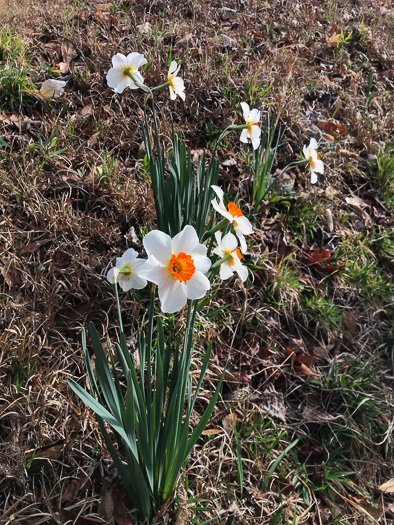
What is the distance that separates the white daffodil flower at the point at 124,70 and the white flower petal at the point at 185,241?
3.19ft

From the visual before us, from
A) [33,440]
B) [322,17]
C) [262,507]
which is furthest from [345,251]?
[322,17]

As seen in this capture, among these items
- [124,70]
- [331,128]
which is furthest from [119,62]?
[331,128]

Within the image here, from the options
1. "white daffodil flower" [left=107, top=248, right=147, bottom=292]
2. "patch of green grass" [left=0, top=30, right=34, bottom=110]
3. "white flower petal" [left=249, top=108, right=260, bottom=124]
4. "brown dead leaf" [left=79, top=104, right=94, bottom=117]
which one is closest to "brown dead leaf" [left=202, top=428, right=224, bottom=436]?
"white daffodil flower" [left=107, top=248, right=147, bottom=292]

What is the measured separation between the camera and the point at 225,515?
1481 mm

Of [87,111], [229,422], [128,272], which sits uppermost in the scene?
[128,272]

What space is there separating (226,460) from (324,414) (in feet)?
1.80

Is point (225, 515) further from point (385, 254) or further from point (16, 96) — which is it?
point (16, 96)

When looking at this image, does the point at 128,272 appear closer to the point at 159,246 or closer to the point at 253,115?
the point at 159,246

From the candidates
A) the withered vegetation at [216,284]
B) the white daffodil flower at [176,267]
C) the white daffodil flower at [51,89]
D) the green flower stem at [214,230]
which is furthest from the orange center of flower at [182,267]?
the white daffodil flower at [51,89]

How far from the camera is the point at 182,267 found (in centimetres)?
104

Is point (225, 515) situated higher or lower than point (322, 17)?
lower

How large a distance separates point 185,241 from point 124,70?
43.0 inches

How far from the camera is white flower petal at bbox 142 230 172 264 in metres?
1.03

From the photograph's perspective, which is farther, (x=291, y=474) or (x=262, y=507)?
(x=291, y=474)
